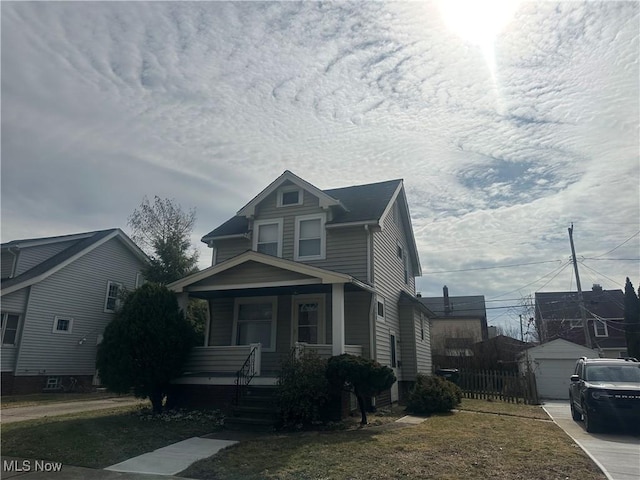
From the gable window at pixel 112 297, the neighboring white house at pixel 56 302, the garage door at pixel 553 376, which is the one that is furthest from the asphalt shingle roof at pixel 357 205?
the garage door at pixel 553 376

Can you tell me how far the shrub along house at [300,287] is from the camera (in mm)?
12492

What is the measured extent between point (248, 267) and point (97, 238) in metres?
15.1

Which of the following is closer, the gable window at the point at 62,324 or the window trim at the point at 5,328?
the window trim at the point at 5,328

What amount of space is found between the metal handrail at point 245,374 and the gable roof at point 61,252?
13.5 meters

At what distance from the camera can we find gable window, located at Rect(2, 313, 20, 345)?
1928cm

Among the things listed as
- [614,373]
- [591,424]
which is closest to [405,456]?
[591,424]

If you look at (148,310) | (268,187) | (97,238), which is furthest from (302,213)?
(97,238)

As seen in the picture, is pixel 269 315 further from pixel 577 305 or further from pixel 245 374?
pixel 577 305

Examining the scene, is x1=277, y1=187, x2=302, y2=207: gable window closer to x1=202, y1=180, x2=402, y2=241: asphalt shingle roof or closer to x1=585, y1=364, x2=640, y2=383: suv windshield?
x1=202, y1=180, x2=402, y2=241: asphalt shingle roof

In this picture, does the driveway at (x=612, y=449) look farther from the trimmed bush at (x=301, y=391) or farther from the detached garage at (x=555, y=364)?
the detached garage at (x=555, y=364)

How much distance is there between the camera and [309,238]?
52.5 feet

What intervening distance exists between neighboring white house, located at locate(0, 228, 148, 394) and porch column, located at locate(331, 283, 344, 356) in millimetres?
15605

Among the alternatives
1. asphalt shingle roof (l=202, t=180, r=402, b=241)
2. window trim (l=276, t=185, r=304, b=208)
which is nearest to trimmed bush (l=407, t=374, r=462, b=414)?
asphalt shingle roof (l=202, t=180, r=402, b=241)

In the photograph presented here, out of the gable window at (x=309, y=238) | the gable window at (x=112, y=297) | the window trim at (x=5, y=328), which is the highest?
the gable window at (x=309, y=238)
